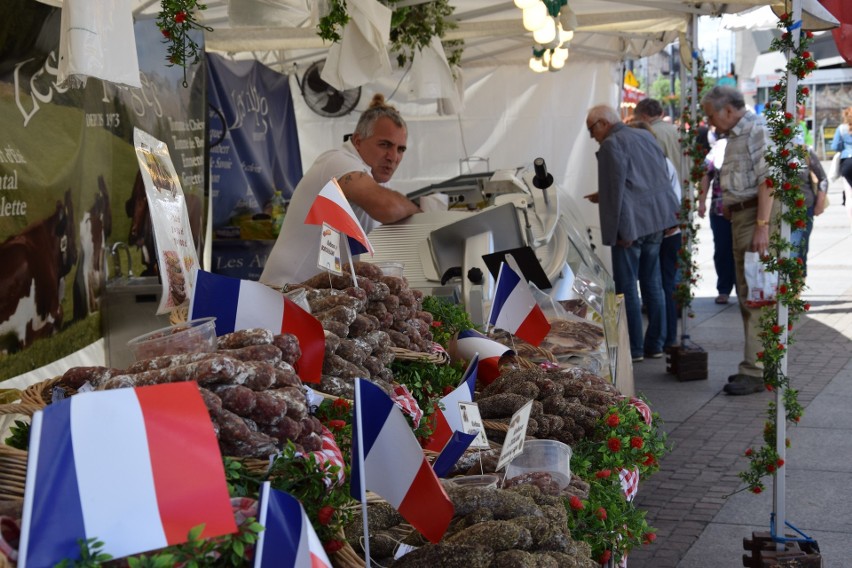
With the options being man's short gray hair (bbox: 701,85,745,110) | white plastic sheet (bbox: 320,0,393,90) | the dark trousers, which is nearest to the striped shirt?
man's short gray hair (bbox: 701,85,745,110)

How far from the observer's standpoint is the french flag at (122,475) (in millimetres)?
1468

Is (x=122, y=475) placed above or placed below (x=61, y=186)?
below

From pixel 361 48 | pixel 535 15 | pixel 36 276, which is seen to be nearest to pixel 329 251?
pixel 36 276

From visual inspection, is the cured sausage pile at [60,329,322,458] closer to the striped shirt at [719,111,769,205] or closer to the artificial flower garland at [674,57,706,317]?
the striped shirt at [719,111,769,205]

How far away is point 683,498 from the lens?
18.6 ft

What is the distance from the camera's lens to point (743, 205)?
761cm

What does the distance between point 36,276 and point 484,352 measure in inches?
101

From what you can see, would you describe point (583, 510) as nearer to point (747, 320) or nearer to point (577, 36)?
point (747, 320)

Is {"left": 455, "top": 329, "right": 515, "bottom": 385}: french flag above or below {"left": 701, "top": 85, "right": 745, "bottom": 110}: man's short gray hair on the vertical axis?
below

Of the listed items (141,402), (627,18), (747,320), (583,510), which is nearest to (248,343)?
(141,402)

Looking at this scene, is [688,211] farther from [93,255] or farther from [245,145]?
[93,255]

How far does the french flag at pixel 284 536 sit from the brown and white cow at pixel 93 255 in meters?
4.31

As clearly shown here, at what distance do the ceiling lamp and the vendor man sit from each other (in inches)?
94.3

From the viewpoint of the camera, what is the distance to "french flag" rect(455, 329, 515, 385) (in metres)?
4.02
